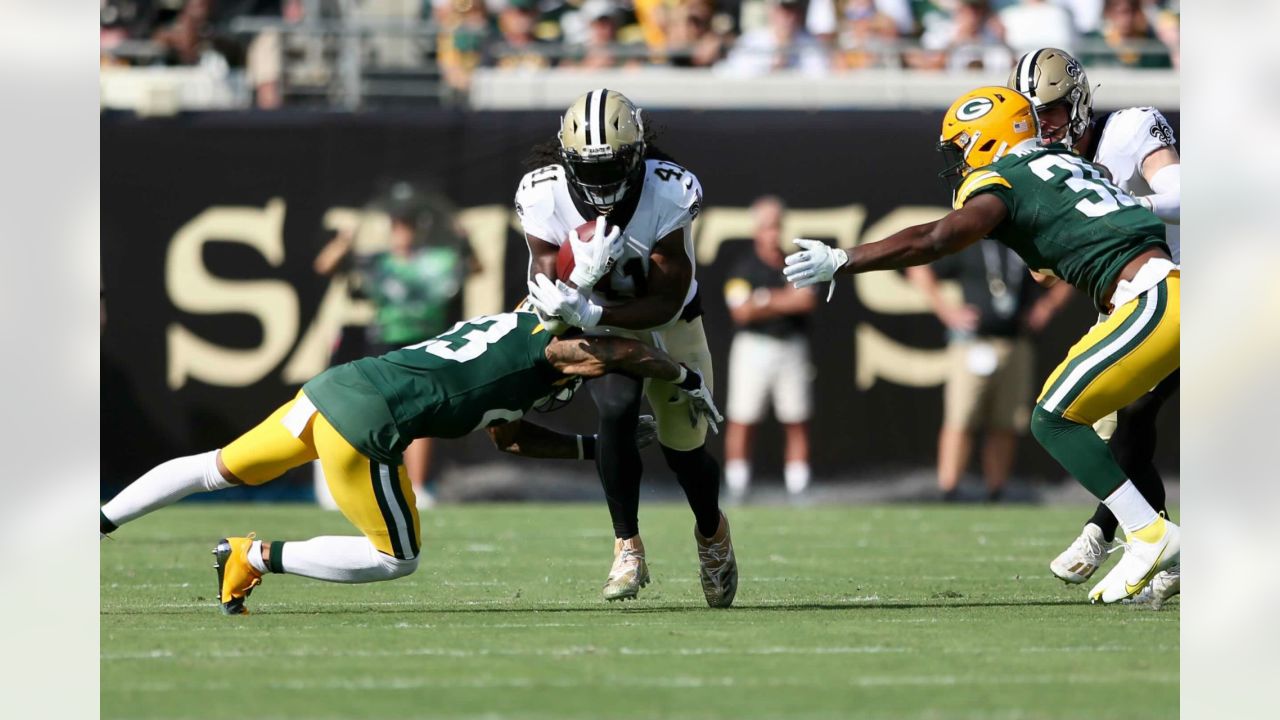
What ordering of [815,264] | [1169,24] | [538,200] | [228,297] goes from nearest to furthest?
1. [815,264]
2. [538,200]
3. [228,297]
4. [1169,24]

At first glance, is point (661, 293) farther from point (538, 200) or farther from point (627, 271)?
point (538, 200)

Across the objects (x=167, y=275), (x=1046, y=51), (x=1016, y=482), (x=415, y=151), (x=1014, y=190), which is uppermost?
(x=1046, y=51)

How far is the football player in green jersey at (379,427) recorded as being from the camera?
5.14m

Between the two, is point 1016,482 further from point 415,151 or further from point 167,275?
point 167,275

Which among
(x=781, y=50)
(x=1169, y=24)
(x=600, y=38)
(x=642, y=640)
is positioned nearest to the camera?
(x=642, y=640)

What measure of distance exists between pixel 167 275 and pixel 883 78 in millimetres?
4593

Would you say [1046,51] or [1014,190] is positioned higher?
[1046,51]

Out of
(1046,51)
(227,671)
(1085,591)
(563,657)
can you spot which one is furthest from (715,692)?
(1046,51)

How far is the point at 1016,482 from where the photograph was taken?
34.8 ft

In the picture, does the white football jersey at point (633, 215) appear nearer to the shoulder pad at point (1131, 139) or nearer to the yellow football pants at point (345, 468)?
the yellow football pants at point (345, 468)

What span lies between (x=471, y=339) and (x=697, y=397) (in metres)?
Answer: 0.78

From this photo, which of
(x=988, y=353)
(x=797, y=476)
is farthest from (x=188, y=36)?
(x=988, y=353)

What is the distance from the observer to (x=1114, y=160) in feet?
20.4

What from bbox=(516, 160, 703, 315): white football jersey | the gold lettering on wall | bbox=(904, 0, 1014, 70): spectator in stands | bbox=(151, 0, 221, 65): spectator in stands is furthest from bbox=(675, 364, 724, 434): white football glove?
bbox=(151, 0, 221, 65): spectator in stands
